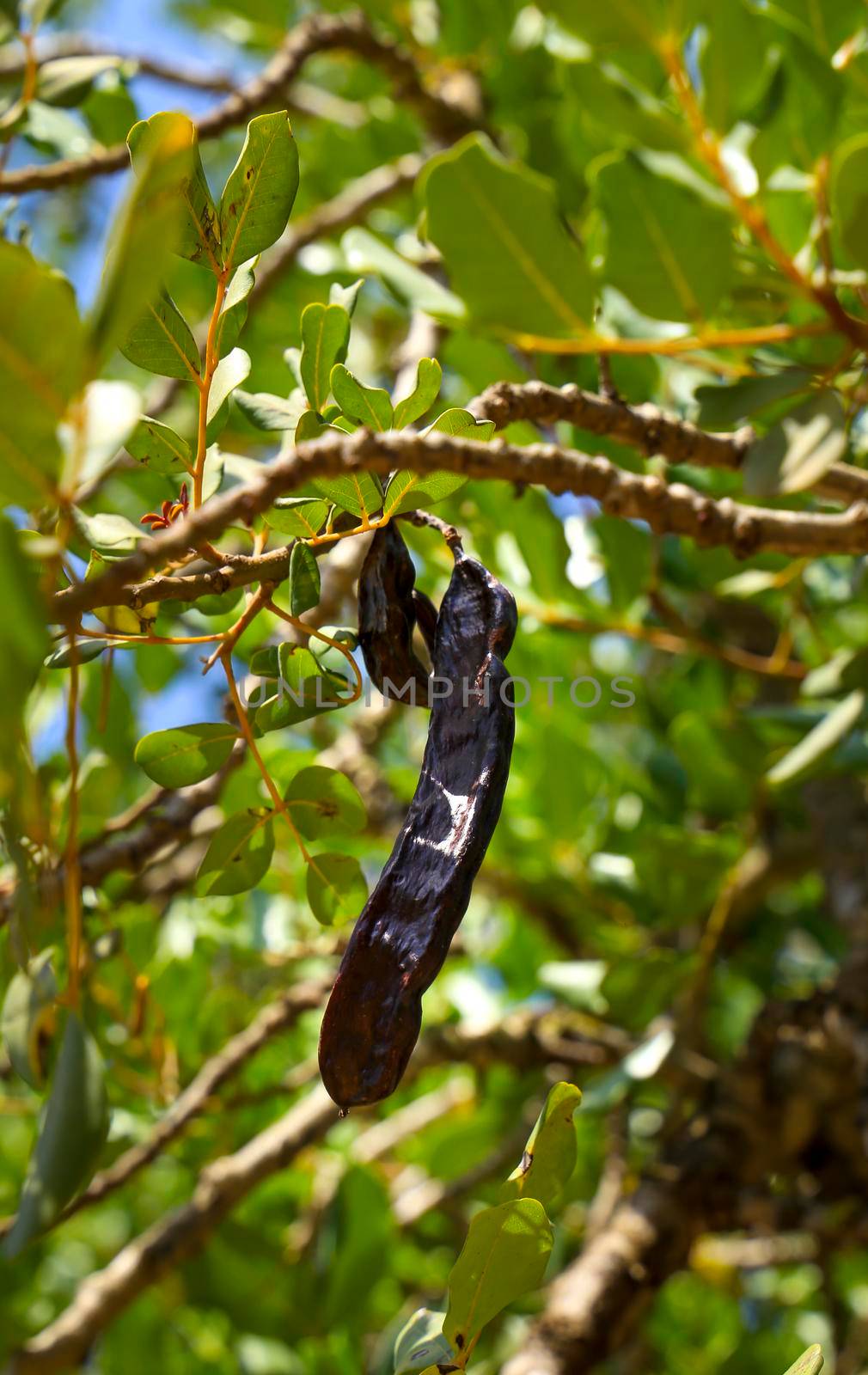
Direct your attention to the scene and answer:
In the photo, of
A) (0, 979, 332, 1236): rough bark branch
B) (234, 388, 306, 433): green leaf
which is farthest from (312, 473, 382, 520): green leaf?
(0, 979, 332, 1236): rough bark branch

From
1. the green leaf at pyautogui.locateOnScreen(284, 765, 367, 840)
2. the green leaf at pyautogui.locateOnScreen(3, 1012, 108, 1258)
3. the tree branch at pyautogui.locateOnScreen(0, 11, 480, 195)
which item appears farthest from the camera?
the tree branch at pyautogui.locateOnScreen(0, 11, 480, 195)

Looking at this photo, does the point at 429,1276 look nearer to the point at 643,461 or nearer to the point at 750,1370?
the point at 750,1370

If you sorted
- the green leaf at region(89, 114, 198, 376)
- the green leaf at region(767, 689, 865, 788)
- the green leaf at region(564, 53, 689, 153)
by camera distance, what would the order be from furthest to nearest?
1. the green leaf at region(767, 689, 865, 788)
2. the green leaf at region(564, 53, 689, 153)
3. the green leaf at region(89, 114, 198, 376)

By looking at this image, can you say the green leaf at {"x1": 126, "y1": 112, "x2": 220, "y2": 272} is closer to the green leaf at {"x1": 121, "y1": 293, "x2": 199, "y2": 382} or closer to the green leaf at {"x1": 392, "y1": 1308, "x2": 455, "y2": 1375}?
the green leaf at {"x1": 121, "y1": 293, "x2": 199, "y2": 382}

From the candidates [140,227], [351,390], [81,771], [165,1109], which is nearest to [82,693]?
[81,771]

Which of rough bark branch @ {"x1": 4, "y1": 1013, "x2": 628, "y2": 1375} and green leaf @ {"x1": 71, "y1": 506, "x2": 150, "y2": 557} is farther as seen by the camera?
rough bark branch @ {"x1": 4, "y1": 1013, "x2": 628, "y2": 1375}

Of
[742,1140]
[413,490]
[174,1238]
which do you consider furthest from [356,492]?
[742,1140]

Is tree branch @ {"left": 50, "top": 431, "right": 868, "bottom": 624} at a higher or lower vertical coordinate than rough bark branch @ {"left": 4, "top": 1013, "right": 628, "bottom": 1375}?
higher
